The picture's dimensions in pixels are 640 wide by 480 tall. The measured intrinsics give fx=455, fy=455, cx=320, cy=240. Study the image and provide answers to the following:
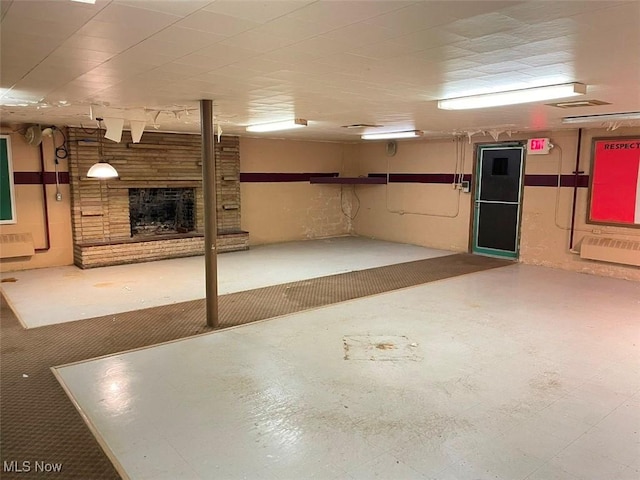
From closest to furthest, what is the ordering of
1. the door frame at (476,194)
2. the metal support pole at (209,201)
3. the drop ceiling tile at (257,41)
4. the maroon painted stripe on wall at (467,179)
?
the drop ceiling tile at (257,41) < the metal support pole at (209,201) < the maroon painted stripe on wall at (467,179) < the door frame at (476,194)

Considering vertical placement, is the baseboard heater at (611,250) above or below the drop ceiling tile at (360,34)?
below

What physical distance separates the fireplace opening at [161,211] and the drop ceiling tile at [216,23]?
6.30 m

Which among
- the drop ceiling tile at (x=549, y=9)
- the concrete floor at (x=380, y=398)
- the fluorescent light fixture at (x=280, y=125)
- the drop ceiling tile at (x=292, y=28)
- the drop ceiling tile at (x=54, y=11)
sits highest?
the fluorescent light fixture at (x=280, y=125)

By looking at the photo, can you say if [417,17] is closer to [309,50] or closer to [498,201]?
[309,50]

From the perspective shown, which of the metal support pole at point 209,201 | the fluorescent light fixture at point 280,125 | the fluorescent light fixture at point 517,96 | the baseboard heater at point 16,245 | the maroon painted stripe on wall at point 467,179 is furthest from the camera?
the maroon painted stripe on wall at point 467,179

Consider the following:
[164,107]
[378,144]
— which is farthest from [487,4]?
[378,144]

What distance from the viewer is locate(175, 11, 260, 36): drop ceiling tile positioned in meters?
2.10

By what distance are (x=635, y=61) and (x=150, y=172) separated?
708cm

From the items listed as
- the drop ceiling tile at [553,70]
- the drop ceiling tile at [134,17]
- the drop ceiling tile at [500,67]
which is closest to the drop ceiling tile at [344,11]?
the drop ceiling tile at [134,17]

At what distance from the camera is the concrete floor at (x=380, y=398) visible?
242 centimetres

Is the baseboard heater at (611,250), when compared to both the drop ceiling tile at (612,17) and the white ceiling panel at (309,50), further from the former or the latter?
the drop ceiling tile at (612,17)

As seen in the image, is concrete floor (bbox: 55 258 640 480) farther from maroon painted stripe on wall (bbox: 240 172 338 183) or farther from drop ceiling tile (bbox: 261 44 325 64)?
maroon painted stripe on wall (bbox: 240 172 338 183)

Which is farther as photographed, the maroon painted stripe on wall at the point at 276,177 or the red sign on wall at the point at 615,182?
the maroon painted stripe on wall at the point at 276,177

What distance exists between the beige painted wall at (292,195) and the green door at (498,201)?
11.1 ft
